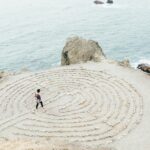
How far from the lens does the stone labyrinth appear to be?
112ft

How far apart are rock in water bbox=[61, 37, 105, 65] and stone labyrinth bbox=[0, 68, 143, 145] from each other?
18.2 ft

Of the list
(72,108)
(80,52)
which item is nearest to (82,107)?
(72,108)

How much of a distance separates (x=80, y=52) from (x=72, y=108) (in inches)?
601

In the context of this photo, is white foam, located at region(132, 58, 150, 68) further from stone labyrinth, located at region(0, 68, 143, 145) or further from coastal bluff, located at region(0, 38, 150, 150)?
stone labyrinth, located at region(0, 68, 143, 145)

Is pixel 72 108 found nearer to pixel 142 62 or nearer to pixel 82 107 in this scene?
pixel 82 107

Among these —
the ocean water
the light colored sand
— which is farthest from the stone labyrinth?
the ocean water

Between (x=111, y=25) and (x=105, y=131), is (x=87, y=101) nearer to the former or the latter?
(x=105, y=131)

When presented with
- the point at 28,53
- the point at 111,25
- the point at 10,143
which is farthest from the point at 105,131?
the point at 111,25

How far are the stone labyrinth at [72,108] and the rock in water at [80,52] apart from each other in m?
5.54

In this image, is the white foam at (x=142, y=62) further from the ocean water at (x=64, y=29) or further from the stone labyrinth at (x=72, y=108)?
the stone labyrinth at (x=72, y=108)

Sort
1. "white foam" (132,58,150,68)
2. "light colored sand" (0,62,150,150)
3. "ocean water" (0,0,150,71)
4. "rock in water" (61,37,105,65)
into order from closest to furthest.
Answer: "light colored sand" (0,62,150,150), "rock in water" (61,37,105,65), "white foam" (132,58,150,68), "ocean water" (0,0,150,71)

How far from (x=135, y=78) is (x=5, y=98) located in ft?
46.4

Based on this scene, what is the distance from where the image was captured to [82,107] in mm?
38281

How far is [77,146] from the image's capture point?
3055 cm
